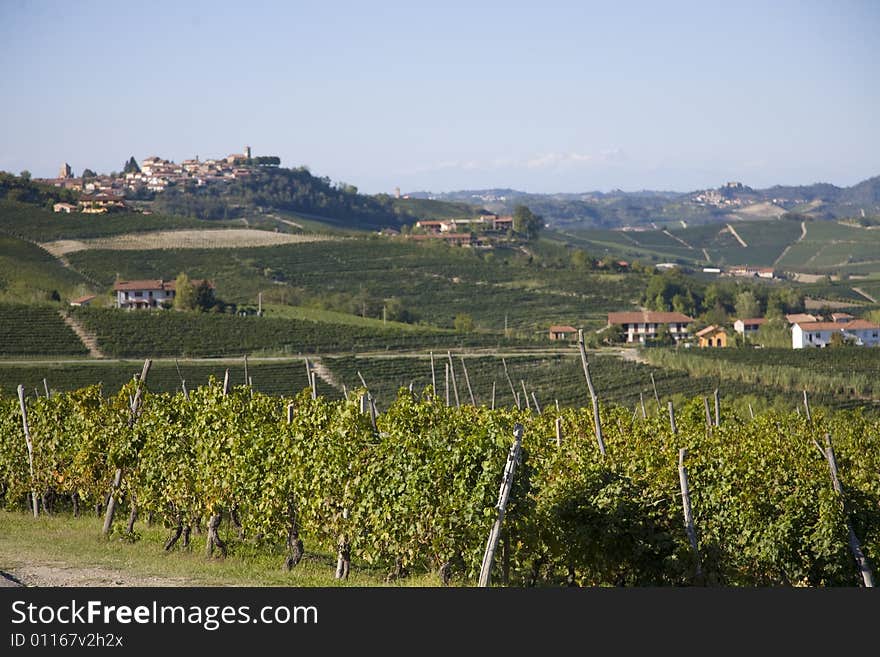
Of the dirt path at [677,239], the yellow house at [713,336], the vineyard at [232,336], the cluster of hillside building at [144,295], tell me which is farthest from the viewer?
the dirt path at [677,239]

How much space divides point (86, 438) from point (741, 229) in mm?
145891

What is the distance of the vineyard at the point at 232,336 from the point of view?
136 ft

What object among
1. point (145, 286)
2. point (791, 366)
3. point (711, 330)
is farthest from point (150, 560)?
point (711, 330)

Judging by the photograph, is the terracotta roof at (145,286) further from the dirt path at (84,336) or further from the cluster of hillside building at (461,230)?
the cluster of hillside building at (461,230)

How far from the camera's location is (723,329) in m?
58.2

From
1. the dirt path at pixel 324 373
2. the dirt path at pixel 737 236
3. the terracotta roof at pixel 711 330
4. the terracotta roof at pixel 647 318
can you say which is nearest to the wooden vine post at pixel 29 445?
the dirt path at pixel 324 373

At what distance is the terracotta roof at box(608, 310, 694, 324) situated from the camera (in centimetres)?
5919

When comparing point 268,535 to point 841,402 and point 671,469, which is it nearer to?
point 671,469

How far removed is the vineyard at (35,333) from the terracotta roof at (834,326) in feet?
121

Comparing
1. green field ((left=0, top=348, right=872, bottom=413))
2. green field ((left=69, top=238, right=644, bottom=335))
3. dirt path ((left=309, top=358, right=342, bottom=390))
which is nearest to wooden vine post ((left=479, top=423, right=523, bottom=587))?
green field ((left=0, top=348, right=872, bottom=413))

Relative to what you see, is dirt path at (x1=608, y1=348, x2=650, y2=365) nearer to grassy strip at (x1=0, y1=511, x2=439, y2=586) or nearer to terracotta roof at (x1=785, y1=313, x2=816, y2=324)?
terracotta roof at (x1=785, y1=313, x2=816, y2=324)

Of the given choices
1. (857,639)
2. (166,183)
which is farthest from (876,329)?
(166,183)

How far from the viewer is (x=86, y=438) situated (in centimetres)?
1298

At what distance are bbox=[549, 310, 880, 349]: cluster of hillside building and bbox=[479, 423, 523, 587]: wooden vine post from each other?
145 feet
